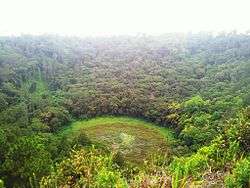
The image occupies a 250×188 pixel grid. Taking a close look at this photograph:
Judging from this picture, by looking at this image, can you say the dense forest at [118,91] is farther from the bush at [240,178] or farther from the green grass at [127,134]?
the bush at [240,178]

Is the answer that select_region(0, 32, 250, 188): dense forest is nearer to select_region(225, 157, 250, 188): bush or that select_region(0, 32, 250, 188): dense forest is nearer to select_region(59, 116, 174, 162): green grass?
select_region(59, 116, 174, 162): green grass

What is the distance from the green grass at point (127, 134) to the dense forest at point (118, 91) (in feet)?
5.14

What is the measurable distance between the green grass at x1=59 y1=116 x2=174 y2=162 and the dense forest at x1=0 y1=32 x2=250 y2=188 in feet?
5.14

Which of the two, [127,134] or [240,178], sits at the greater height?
[240,178]

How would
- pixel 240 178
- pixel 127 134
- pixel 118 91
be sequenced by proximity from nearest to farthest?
pixel 240 178 < pixel 127 134 < pixel 118 91

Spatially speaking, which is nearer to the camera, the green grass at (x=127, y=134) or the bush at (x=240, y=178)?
the bush at (x=240, y=178)

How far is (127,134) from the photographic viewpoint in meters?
95.6

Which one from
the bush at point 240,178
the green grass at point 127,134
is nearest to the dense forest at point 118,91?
the green grass at point 127,134

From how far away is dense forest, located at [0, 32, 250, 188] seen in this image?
61825 mm

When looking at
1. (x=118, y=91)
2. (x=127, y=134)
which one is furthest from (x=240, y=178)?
(x=118, y=91)

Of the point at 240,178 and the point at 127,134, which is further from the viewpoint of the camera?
the point at 127,134

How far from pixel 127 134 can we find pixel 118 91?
63.0 feet

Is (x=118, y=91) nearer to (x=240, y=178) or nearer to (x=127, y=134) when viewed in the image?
(x=127, y=134)

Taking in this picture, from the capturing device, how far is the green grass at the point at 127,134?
8719 cm
